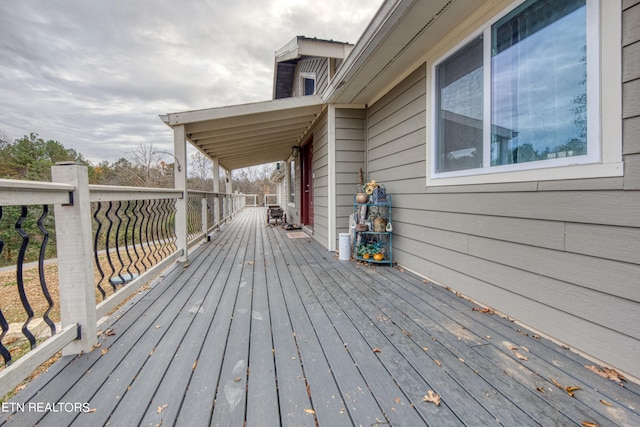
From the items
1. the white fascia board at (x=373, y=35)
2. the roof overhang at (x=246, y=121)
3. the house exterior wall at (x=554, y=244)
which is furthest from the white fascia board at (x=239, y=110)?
the house exterior wall at (x=554, y=244)

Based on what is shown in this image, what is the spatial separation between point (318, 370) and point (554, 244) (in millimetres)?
1641

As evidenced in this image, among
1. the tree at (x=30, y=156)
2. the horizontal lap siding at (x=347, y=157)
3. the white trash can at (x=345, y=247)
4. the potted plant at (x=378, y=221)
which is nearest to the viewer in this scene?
the potted plant at (x=378, y=221)

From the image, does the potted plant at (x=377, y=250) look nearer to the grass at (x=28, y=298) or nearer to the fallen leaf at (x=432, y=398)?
the fallen leaf at (x=432, y=398)

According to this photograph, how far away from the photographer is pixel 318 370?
4.57 feet

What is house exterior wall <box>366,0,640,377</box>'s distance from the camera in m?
1.30

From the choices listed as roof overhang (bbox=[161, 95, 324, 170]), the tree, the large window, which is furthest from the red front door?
the tree

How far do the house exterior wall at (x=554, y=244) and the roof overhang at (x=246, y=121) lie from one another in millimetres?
2028

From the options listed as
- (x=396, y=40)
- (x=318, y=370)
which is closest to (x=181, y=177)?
Result: (x=396, y=40)

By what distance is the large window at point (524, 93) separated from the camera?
1483 mm

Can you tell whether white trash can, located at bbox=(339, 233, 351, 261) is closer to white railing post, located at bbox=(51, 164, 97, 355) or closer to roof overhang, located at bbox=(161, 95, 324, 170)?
roof overhang, located at bbox=(161, 95, 324, 170)

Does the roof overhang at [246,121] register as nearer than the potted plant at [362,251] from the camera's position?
No

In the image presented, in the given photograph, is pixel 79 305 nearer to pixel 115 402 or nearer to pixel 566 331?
pixel 115 402

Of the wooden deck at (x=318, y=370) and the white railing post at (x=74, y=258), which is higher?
the white railing post at (x=74, y=258)

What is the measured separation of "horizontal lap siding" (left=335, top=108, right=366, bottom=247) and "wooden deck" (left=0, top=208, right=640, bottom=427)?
2002mm
